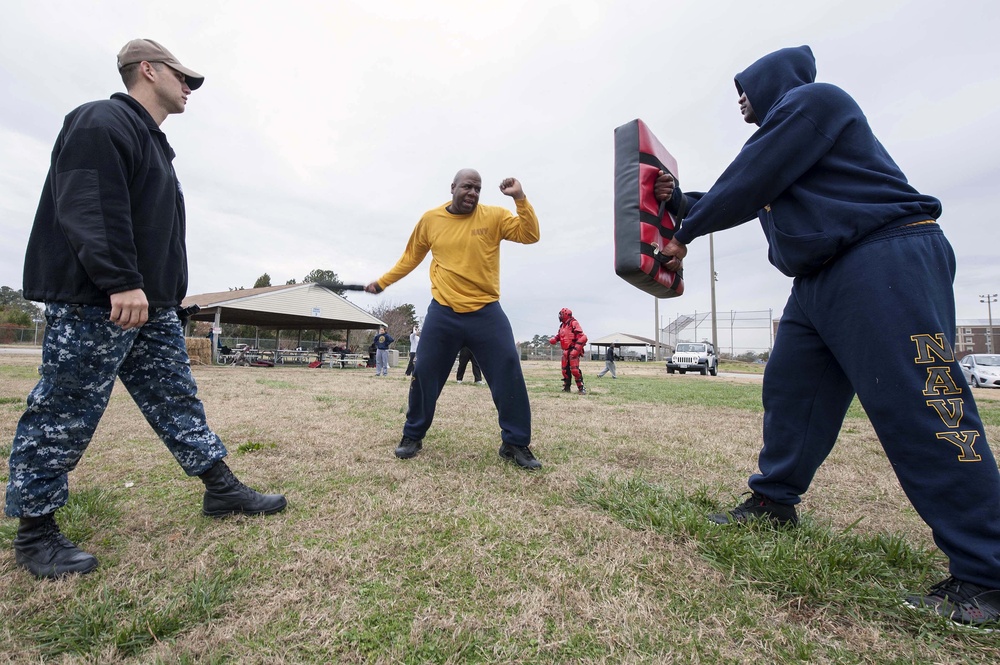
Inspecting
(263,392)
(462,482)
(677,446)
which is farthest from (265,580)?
(263,392)

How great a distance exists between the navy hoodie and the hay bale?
19.9 metres

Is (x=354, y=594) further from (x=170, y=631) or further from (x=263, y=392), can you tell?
(x=263, y=392)

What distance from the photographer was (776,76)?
1.89m

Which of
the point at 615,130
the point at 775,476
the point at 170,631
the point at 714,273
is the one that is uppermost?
the point at 714,273

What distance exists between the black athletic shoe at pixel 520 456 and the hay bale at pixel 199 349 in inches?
718

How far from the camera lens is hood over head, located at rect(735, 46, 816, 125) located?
187 centimetres

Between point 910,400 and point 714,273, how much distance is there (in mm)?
32235

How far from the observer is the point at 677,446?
3617mm

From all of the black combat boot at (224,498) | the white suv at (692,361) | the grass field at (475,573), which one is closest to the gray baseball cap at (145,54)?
the black combat boot at (224,498)

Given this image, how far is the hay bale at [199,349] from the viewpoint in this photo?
1765 centimetres

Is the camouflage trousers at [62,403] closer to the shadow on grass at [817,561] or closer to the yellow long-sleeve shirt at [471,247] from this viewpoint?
the yellow long-sleeve shirt at [471,247]

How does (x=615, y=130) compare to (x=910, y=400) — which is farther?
(x=615, y=130)

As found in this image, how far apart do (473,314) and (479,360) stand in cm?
31

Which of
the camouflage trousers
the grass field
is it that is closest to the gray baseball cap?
the camouflage trousers
